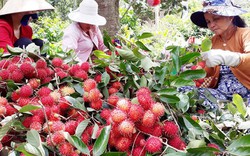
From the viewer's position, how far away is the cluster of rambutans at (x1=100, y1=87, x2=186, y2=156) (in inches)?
25.3

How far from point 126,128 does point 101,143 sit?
0.06m

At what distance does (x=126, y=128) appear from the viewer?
632 mm

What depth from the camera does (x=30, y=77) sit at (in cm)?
89

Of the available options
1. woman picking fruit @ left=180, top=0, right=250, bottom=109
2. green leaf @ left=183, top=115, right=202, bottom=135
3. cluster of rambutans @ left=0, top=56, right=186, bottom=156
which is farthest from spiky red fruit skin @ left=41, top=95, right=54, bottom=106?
woman picking fruit @ left=180, top=0, right=250, bottom=109

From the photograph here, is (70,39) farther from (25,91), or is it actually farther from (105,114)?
(105,114)

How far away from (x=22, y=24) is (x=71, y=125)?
154 centimetres

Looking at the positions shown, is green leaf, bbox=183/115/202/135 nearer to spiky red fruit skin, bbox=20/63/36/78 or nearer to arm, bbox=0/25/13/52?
spiky red fruit skin, bbox=20/63/36/78

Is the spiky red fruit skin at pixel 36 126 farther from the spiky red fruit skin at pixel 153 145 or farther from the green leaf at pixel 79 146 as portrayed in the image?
the spiky red fruit skin at pixel 153 145

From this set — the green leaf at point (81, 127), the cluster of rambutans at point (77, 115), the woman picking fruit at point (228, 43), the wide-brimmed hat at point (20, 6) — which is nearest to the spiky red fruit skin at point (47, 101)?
the cluster of rambutans at point (77, 115)

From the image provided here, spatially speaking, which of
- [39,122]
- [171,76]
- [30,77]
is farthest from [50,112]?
[171,76]

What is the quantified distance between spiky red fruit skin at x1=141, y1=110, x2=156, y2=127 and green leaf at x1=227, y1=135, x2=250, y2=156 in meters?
0.17

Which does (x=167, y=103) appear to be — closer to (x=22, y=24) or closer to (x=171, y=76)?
(x=171, y=76)

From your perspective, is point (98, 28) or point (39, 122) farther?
point (98, 28)

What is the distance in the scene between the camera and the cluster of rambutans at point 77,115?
65cm
